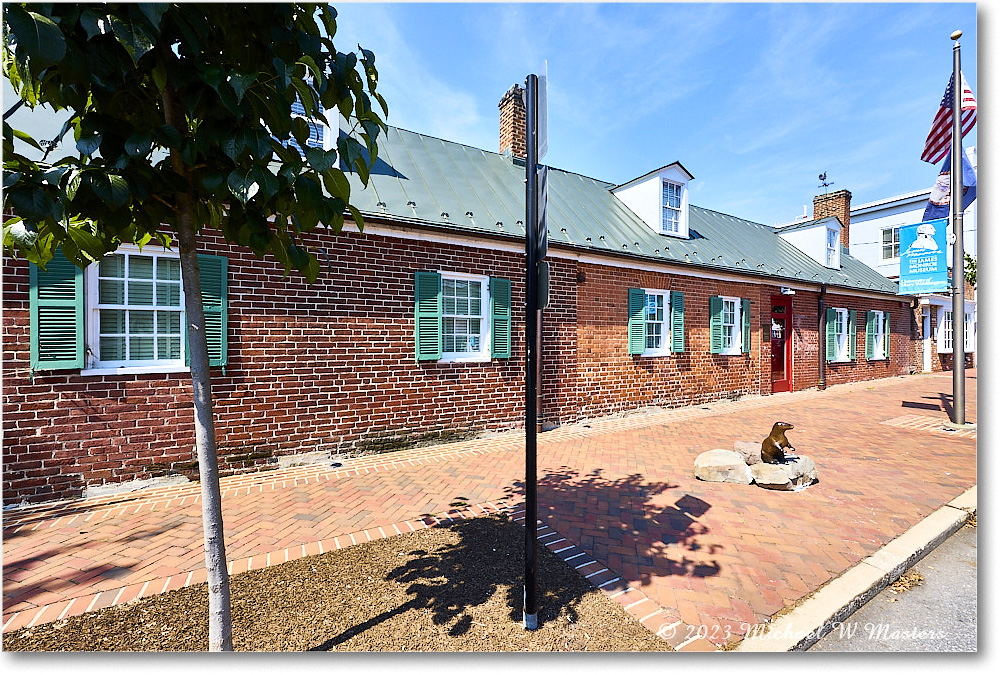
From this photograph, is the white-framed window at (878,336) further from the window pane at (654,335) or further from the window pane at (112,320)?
the window pane at (112,320)

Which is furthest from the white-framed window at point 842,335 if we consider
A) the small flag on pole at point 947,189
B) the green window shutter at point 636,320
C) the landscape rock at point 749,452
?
the landscape rock at point 749,452

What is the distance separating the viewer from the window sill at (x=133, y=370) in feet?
14.9

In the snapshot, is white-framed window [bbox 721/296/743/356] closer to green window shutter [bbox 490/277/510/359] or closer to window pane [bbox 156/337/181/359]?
green window shutter [bbox 490/277/510/359]

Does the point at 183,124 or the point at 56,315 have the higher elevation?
the point at 183,124

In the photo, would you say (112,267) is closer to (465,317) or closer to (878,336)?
(465,317)

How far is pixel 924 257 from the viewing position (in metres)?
8.30

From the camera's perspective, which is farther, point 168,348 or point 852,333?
point 852,333

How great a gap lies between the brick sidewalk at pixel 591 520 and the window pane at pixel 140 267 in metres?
2.45

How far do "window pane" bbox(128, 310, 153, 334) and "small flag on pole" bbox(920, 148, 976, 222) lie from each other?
12.8 m

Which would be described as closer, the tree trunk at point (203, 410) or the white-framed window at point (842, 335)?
the tree trunk at point (203, 410)

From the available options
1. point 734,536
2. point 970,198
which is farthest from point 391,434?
point 970,198

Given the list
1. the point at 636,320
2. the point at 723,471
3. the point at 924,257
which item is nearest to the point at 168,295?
the point at 723,471

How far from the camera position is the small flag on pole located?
7.66 meters

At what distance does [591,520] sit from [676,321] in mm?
6906
